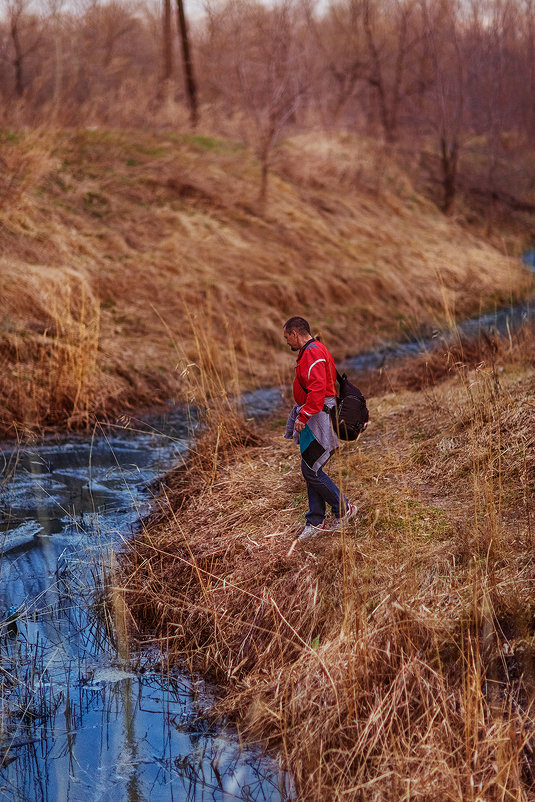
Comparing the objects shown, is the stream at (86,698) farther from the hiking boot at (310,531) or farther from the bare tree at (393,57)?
the bare tree at (393,57)

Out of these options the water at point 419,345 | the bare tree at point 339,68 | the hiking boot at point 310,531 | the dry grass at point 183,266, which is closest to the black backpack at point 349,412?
the hiking boot at point 310,531

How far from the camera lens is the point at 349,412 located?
5023 mm

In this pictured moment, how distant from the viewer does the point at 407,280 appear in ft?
52.0

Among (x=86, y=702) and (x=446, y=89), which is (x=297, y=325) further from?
(x=446, y=89)

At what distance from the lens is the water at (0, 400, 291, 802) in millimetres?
3686

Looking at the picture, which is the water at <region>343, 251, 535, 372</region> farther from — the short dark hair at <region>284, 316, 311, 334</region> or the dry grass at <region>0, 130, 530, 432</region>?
the short dark hair at <region>284, 316, 311, 334</region>

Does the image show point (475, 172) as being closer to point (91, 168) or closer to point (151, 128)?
point (151, 128)

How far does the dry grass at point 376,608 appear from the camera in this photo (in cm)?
348

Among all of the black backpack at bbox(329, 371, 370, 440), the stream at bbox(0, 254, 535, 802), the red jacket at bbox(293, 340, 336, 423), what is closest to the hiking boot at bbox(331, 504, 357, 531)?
the black backpack at bbox(329, 371, 370, 440)

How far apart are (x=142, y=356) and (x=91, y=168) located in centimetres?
714

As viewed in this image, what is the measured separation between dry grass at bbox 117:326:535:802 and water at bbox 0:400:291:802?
0.19m

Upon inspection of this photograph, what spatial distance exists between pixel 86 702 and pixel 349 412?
226cm

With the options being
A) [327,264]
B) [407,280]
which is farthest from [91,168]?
[407,280]

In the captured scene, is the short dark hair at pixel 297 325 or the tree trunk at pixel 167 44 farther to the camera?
the tree trunk at pixel 167 44
